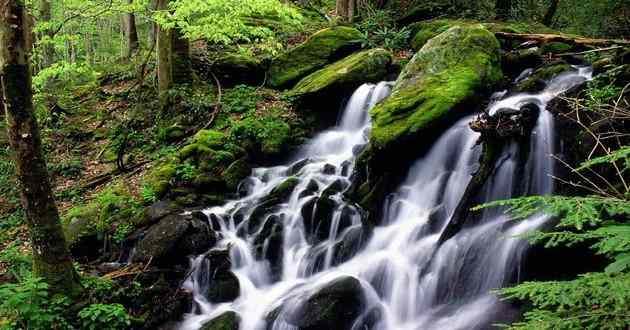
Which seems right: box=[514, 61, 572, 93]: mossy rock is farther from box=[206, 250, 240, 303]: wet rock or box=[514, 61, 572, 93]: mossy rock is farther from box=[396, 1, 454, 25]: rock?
box=[396, 1, 454, 25]: rock

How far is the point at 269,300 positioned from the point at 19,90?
4.59m

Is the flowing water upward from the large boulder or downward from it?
downward

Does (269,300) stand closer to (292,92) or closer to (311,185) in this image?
(311,185)

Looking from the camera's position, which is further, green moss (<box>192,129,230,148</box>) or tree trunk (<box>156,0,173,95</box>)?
tree trunk (<box>156,0,173,95</box>)

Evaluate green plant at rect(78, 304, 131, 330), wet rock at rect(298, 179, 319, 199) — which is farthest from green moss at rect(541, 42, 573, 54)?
green plant at rect(78, 304, 131, 330)

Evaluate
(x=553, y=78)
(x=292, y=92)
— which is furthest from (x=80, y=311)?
(x=553, y=78)

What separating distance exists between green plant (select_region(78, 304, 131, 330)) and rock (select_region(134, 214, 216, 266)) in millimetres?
1436

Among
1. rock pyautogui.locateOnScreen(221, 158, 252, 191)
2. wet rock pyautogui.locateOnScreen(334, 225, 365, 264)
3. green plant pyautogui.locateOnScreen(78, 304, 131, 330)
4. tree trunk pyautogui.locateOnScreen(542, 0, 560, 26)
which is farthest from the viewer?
tree trunk pyautogui.locateOnScreen(542, 0, 560, 26)

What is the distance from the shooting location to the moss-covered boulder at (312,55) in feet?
45.3

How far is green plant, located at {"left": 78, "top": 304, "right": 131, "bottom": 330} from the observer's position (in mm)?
6062

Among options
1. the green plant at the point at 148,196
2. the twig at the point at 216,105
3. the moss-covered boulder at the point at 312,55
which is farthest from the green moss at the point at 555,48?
the green plant at the point at 148,196

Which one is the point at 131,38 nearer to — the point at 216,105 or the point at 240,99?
the point at 240,99

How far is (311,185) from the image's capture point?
31.8 ft

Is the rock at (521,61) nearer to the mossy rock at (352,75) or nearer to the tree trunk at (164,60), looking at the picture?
the mossy rock at (352,75)
